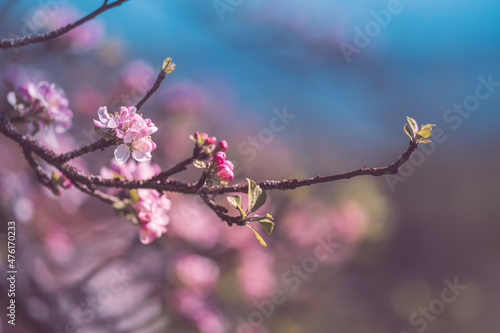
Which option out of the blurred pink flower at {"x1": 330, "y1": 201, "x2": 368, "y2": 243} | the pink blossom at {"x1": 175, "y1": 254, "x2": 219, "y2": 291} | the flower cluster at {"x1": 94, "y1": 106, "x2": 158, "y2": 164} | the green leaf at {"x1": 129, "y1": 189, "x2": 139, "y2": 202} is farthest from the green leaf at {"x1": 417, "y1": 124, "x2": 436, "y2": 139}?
the blurred pink flower at {"x1": 330, "y1": 201, "x2": 368, "y2": 243}

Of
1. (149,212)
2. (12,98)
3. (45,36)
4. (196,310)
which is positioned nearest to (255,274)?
(196,310)

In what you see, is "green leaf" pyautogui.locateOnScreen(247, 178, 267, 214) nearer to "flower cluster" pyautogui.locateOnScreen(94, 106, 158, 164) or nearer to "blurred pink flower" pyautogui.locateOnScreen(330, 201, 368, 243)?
"flower cluster" pyautogui.locateOnScreen(94, 106, 158, 164)

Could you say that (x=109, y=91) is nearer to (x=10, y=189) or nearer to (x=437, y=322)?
(x=10, y=189)

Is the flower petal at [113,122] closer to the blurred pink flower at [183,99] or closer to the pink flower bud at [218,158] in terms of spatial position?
the pink flower bud at [218,158]

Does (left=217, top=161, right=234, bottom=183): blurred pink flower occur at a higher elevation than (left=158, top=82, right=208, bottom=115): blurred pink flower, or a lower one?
higher

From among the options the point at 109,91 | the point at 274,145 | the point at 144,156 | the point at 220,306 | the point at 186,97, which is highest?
the point at 144,156

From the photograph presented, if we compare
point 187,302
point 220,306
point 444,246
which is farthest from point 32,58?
point 444,246

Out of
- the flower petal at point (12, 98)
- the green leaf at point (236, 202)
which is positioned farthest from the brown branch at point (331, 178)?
the flower petal at point (12, 98)
